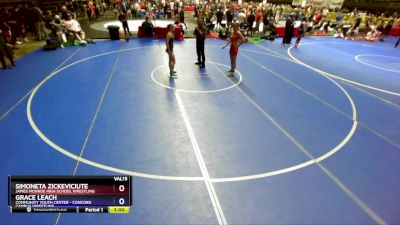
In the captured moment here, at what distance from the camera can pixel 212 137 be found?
22.9ft

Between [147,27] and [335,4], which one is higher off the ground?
[335,4]

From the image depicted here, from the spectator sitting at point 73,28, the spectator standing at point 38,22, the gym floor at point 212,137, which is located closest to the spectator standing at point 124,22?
the spectator sitting at point 73,28

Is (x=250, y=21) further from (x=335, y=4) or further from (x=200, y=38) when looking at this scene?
(x=335, y=4)

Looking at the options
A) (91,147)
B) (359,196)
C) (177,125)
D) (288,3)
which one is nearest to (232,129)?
(177,125)

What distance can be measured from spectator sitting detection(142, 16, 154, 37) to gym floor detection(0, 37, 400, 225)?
21.9 feet

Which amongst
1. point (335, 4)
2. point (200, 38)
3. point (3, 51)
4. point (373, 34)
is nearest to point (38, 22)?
point (3, 51)

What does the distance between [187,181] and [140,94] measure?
4.94 metres

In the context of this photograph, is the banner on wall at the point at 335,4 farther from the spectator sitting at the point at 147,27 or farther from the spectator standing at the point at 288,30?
the spectator sitting at the point at 147,27

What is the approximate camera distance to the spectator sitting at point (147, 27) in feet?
59.5

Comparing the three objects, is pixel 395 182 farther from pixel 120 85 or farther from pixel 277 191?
pixel 120 85
